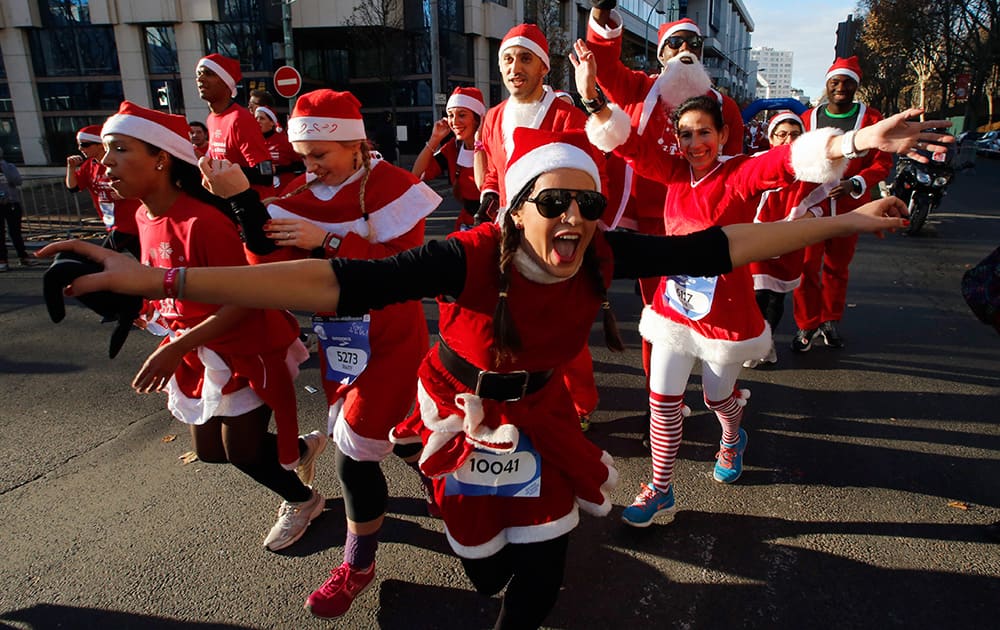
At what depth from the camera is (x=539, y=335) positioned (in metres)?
2.00

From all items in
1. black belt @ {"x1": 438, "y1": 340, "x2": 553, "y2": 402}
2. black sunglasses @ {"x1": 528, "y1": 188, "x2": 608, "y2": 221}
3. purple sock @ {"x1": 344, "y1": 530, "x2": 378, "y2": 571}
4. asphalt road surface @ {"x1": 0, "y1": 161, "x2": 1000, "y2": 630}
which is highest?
black sunglasses @ {"x1": 528, "y1": 188, "x2": 608, "y2": 221}

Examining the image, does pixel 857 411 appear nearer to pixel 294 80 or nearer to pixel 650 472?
pixel 650 472

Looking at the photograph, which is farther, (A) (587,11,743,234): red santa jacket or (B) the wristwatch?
(A) (587,11,743,234): red santa jacket

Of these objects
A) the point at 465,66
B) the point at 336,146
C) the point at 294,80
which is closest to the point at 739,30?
the point at 465,66

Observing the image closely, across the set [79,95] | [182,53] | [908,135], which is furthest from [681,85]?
[79,95]

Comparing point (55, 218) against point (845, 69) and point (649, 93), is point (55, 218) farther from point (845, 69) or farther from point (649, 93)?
point (845, 69)

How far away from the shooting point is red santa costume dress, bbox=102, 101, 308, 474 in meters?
2.67

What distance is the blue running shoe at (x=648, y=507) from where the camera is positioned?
10.3 feet

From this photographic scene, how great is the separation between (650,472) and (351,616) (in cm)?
189

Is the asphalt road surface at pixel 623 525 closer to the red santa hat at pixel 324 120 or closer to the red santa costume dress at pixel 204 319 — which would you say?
the red santa costume dress at pixel 204 319

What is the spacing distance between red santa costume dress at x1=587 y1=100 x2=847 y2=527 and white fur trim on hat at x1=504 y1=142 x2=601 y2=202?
1.20 metres

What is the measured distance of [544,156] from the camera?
6.37ft

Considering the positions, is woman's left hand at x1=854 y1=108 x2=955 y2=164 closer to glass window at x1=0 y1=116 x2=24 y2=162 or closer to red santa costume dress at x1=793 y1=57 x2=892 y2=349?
red santa costume dress at x1=793 y1=57 x2=892 y2=349

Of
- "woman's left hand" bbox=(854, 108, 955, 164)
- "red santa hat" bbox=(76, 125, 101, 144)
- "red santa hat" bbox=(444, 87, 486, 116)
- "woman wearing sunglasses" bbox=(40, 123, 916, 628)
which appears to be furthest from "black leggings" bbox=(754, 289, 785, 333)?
"red santa hat" bbox=(76, 125, 101, 144)
